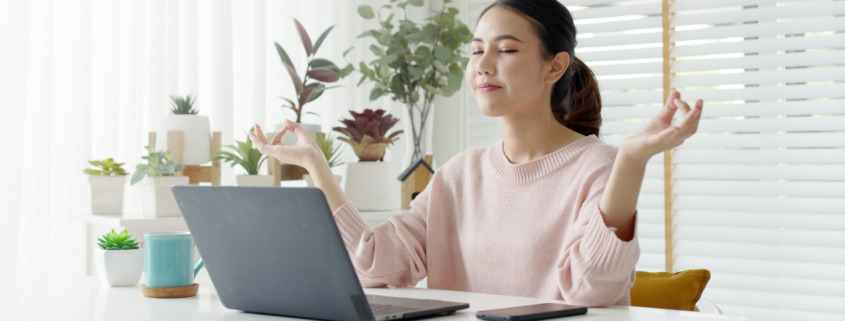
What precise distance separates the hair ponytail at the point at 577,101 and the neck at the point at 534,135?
9 cm

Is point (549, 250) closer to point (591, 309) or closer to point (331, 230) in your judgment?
point (591, 309)

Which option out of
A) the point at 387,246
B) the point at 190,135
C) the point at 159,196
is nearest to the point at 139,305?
the point at 387,246

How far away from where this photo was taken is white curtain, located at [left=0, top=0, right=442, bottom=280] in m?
2.21

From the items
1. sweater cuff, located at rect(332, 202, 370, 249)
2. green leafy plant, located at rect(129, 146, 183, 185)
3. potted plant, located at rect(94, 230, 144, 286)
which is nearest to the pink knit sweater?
sweater cuff, located at rect(332, 202, 370, 249)

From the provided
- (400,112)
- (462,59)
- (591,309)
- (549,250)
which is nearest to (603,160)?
(549,250)

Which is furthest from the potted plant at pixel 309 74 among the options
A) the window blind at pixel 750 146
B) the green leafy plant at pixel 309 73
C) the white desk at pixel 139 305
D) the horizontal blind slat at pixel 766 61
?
the white desk at pixel 139 305

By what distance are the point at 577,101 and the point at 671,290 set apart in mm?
392

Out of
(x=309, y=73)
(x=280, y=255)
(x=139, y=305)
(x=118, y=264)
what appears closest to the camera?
(x=280, y=255)

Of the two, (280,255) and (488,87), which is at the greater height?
(488,87)

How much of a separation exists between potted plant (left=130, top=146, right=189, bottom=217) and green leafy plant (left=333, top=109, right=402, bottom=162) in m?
0.62

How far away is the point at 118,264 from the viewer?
4.33 ft

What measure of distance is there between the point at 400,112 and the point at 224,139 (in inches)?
35.5

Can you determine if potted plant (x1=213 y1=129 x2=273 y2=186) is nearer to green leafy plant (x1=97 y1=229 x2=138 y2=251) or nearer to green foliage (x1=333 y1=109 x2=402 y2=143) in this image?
green foliage (x1=333 y1=109 x2=402 y2=143)

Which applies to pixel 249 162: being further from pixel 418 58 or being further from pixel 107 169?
pixel 418 58
